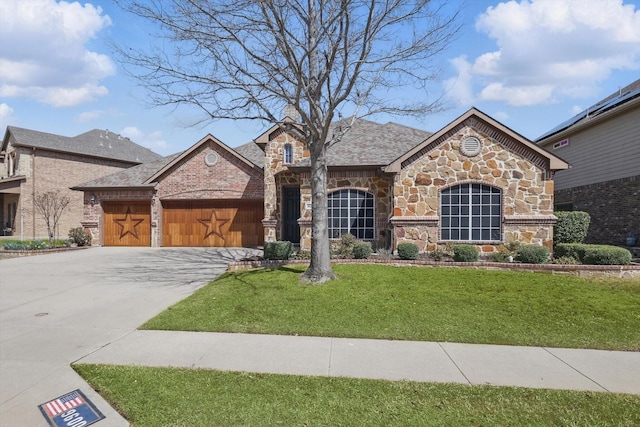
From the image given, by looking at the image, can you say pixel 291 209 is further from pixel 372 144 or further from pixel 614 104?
pixel 614 104

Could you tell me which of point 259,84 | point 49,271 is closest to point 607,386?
point 259,84

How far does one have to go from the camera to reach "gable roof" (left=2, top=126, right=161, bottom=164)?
90.2 feet

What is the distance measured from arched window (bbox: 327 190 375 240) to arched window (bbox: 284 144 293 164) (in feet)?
11.6

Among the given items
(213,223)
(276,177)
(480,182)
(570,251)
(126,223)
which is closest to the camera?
(570,251)

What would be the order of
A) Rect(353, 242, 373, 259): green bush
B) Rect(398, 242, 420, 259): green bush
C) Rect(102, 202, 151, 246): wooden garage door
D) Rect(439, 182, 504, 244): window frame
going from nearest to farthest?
Rect(398, 242, 420, 259): green bush < Rect(353, 242, 373, 259): green bush < Rect(439, 182, 504, 244): window frame < Rect(102, 202, 151, 246): wooden garage door

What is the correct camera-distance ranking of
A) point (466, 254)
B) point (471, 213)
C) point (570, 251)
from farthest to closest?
point (471, 213) → point (570, 251) → point (466, 254)

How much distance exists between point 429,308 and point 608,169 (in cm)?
1506

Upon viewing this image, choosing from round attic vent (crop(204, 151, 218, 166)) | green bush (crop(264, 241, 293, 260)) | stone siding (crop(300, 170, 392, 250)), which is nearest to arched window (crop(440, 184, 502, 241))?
stone siding (crop(300, 170, 392, 250))

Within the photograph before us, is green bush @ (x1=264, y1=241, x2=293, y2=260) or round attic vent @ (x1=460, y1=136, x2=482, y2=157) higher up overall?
round attic vent @ (x1=460, y1=136, x2=482, y2=157)

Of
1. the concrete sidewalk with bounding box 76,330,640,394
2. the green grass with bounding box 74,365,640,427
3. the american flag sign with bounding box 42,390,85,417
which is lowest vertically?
the concrete sidewalk with bounding box 76,330,640,394

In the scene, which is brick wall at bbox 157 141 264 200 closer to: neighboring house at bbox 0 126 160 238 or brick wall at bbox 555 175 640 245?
neighboring house at bbox 0 126 160 238

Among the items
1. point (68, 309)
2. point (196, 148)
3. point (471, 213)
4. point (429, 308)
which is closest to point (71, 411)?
point (68, 309)

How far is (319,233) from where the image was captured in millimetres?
9836

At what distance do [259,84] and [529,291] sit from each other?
847 cm
